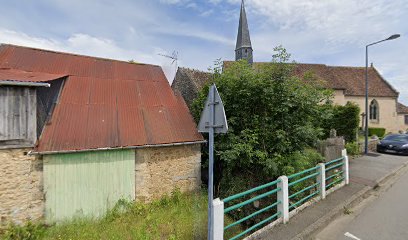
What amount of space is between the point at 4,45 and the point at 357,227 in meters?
11.5

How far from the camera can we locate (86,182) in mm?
6160

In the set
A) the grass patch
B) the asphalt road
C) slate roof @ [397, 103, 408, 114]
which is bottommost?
the grass patch

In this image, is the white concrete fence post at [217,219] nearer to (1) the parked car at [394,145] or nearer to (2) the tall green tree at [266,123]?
(2) the tall green tree at [266,123]

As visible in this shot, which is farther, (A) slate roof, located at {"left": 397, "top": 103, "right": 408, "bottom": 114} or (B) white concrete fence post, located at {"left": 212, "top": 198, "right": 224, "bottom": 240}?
(A) slate roof, located at {"left": 397, "top": 103, "right": 408, "bottom": 114}

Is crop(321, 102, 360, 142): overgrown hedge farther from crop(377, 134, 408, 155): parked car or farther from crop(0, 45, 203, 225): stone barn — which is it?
crop(0, 45, 203, 225): stone barn

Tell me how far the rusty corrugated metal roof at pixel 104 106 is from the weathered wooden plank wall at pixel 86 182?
34 cm

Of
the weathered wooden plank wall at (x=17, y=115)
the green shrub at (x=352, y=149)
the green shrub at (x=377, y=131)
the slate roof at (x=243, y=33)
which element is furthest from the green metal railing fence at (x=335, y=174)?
the slate roof at (x=243, y=33)

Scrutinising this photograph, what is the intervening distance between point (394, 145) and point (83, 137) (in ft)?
59.5

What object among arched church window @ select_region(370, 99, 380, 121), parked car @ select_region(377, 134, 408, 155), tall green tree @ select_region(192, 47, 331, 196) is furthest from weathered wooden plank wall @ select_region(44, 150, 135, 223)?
arched church window @ select_region(370, 99, 380, 121)

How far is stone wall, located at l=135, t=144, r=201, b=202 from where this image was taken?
7016mm

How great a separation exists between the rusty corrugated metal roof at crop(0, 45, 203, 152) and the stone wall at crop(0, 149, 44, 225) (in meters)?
0.47

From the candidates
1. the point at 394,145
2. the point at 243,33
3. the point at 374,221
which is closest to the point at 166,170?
the point at 374,221

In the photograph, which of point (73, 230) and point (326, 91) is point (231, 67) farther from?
point (73, 230)

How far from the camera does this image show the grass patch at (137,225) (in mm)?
5258
